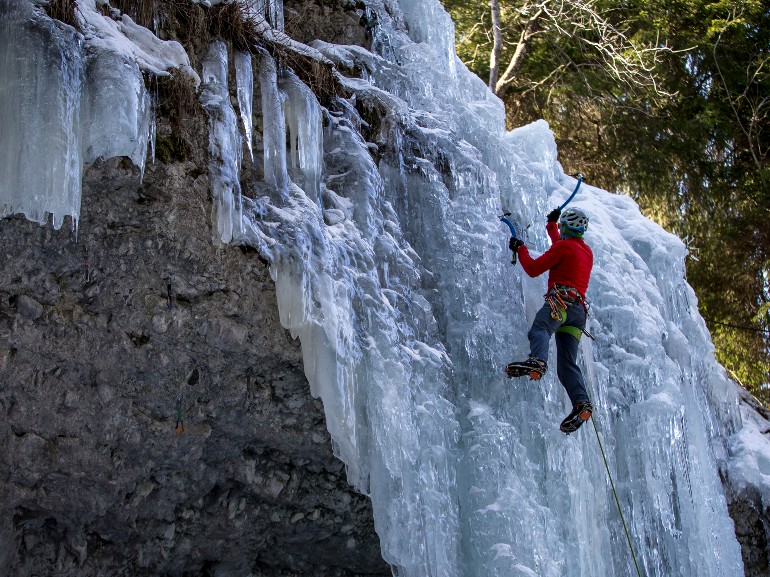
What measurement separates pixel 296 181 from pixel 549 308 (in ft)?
5.26

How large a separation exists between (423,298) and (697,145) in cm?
657

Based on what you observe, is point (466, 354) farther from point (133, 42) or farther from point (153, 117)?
point (133, 42)

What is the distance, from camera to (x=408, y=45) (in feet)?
22.5

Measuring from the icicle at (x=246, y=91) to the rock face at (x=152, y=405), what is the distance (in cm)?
45

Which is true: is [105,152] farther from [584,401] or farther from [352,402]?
[584,401]

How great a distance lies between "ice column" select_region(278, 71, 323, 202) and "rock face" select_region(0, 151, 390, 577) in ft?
2.09

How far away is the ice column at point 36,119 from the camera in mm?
4023

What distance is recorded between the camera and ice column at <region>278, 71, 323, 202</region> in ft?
17.0

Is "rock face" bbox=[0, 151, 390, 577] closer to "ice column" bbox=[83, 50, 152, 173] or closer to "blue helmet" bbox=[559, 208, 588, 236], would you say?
"ice column" bbox=[83, 50, 152, 173]

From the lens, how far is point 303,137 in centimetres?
520

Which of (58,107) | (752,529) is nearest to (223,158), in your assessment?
(58,107)

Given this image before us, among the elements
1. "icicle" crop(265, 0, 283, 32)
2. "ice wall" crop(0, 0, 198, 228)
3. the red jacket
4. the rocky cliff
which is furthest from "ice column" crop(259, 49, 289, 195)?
the red jacket

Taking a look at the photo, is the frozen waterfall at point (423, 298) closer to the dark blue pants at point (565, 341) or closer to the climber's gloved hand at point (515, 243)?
the dark blue pants at point (565, 341)

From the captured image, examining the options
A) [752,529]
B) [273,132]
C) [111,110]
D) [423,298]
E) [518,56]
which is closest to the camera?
[111,110]
